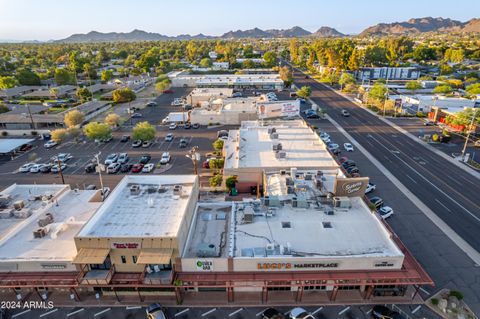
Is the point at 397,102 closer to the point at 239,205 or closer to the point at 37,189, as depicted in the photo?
the point at 239,205

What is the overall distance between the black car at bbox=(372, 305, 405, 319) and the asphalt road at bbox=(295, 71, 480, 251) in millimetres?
17629

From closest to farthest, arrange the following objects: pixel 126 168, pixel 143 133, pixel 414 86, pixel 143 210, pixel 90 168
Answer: pixel 143 210 → pixel 90 168 → pixel 126 168 → pixel 143 133 → pixel 414 86

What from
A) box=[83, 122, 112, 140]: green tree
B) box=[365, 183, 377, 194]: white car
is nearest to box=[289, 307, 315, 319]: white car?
box=[365, 183, 377, 194]: white car

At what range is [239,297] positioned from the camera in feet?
95.6

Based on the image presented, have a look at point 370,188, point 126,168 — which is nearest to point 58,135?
point 126,168

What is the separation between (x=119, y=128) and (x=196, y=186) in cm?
5577

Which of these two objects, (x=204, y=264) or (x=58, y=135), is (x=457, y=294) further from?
(x=58, y=135)

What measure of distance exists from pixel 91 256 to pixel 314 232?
21919 mm

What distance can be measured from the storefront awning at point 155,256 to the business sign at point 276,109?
153 feet

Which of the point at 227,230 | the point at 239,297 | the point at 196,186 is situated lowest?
the point at 239,297

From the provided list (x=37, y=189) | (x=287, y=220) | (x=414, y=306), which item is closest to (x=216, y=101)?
(x=37, y=189)

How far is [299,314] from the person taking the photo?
26.5 m

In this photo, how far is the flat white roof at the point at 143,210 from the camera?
28.6 m

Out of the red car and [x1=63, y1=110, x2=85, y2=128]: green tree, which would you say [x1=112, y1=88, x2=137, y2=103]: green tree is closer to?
[x1=63, y1=110, x2=85, y2=128]: green tree
